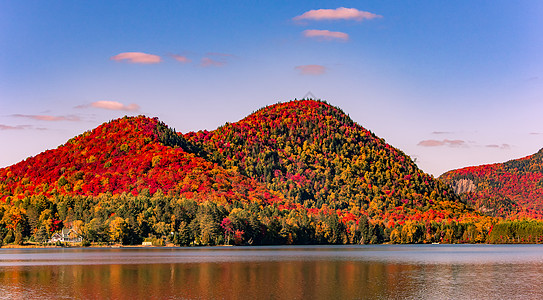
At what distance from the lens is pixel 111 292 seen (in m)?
70.8

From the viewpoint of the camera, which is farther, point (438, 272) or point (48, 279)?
point (438, 272)

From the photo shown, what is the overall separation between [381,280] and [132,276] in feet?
114

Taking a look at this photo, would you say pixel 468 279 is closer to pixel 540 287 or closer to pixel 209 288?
pixel 540 287

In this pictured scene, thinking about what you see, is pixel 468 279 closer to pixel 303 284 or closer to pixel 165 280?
pixel 303 284

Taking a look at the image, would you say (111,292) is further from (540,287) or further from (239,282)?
(540,287)

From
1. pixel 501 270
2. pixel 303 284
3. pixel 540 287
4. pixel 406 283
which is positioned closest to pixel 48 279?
pixel 303 284

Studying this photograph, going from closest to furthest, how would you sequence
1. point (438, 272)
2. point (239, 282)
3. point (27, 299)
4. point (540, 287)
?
point (27, 299) → point (540, 287) → point (239, 282) → point (438, 272)

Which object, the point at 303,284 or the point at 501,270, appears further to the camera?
the point at 501,270

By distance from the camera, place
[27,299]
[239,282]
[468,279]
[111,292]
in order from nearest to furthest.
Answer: [27,299], [111,292], [239,282], [468,279]

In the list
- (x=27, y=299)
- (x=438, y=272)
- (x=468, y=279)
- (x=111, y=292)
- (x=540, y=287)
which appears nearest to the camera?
(x=27, y=299)

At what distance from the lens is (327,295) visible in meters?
68.4

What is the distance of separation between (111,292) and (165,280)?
45.1ft

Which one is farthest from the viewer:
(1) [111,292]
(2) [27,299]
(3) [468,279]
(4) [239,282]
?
(3) [468,279]

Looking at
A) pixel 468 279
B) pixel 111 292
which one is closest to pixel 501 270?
pixel 468 279
